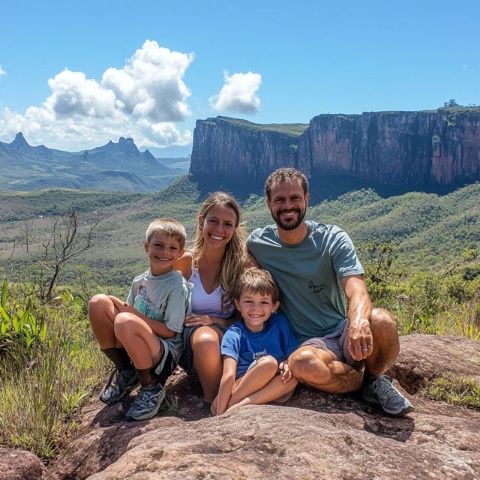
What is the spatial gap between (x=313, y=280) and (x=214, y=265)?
2.74ft

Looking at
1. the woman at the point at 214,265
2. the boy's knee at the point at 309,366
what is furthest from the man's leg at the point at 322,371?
the woman at the point at 214,265

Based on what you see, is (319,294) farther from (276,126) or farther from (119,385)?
(276,126)

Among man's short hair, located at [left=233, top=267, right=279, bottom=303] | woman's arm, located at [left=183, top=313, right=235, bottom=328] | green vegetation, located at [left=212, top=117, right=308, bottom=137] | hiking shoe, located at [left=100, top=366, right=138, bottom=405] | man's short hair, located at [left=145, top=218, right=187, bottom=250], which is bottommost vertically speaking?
hiking shoe, located at [left=100, top=366, right=138, bottom=405]

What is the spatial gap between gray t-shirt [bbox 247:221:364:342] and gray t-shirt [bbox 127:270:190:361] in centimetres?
79

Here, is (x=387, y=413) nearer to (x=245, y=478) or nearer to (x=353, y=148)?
(x=245, y=478)

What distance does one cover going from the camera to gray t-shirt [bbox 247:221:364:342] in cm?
429

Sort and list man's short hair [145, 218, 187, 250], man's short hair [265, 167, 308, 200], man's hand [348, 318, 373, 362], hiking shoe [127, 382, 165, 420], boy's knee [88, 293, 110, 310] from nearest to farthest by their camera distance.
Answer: man's hand [348, 318, 373, 362], hiking shoe [127, 382, 165, 420], boy's knee [88, 293, 110, 310], man's short hair [145, 218, 187, 250], man's short hair [265, 167, 308, 200]

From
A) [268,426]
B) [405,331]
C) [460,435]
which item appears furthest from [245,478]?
[405,331]

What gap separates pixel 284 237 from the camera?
4.45 m

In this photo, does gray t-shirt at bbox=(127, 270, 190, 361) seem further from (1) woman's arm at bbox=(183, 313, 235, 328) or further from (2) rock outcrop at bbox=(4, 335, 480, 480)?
(2) rock outcrop at bbox=(4, 335, 480, 480)

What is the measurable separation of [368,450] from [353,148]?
12130cm

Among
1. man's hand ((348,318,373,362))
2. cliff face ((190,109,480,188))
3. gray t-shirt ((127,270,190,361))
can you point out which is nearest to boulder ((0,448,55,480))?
gray t-shirt ((127,270,190,361))

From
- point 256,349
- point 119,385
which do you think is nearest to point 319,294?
point 256,349

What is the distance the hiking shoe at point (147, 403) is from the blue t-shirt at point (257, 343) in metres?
0.53
